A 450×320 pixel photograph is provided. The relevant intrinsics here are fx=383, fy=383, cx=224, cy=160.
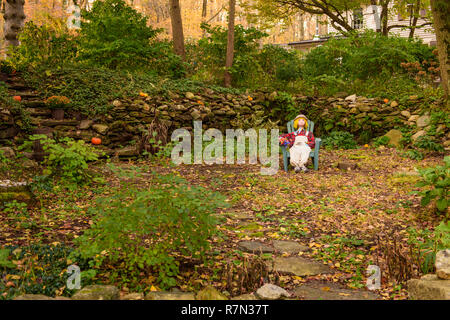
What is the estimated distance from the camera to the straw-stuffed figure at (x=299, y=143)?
7238mm

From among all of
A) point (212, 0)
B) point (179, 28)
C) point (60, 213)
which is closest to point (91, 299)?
point (60, 213)

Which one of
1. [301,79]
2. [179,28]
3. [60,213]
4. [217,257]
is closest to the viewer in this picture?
[217,257]

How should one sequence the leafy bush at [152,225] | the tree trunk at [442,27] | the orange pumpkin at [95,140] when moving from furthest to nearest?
the orange pumpkin at [95,140] < the tree trunk at [442,27] < the leafy bush at [152,225]

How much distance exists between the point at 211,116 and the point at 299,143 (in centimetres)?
289

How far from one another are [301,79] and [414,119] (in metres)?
4.72

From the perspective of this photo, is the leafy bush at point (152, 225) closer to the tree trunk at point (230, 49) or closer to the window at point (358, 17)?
the tree trunk at point (230, 49)

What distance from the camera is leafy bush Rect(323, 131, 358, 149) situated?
960 cm

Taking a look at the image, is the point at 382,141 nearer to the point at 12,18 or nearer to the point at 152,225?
the point at 152,225

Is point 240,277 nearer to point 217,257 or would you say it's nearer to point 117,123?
point 217,257

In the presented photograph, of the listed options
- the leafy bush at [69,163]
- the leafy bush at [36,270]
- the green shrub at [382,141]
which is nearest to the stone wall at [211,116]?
the green shrub at [382,141]

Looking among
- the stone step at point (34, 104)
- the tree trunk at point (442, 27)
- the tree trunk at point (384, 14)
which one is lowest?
the stone step at point (34, 104)

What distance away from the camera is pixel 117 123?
8172 mm

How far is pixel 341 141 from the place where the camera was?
31.9 ft
